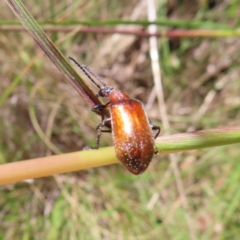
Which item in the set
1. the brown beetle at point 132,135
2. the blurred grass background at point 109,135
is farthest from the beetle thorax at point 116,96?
the blurred grass background at point 109,135

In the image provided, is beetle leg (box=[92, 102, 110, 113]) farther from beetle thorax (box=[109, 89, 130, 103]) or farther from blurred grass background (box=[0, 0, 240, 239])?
blurred grass background (box=[0, 0, 240, 239])

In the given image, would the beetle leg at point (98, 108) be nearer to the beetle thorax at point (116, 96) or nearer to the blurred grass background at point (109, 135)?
the beetle thorax at point (116, 96)

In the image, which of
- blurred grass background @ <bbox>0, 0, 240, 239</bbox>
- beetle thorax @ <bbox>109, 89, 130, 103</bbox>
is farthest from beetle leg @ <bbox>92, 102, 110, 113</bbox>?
blurred grass background @ <bbox>0, 0, 240, 239</bbox>

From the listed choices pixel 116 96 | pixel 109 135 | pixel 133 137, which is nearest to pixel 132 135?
pixel 133 137

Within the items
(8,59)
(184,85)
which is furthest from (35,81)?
(184,85)

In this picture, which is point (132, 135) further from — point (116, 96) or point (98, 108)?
point (116, 96)

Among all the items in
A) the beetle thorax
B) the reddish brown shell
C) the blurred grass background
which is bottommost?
the reddish brown shell
